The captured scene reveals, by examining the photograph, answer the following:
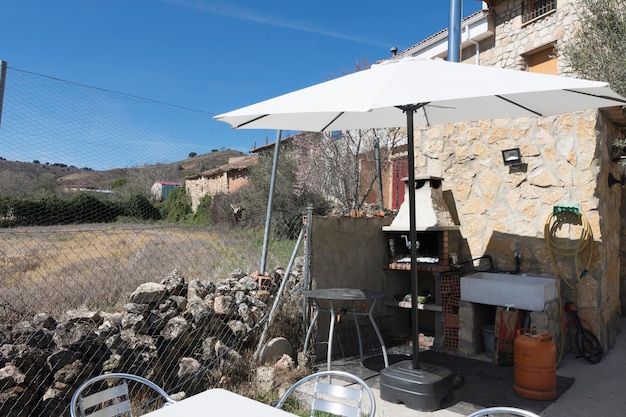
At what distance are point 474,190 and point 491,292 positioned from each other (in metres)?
1.59

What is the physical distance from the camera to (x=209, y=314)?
429 centimetres

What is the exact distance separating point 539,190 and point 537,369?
236cm

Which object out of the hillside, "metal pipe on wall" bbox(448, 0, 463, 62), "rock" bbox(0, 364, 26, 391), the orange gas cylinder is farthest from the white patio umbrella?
"metal pipe on wall" bbox(448, 0, 463, 62)

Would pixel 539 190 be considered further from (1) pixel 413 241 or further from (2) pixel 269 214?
(2) pixel 269 214

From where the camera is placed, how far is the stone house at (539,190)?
197 inches

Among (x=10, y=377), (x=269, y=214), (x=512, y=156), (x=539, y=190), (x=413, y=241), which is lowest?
(x=10, y=377)

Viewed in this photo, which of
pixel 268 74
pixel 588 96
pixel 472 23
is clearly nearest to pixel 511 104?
pixel 588 96

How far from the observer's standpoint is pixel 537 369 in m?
3.83

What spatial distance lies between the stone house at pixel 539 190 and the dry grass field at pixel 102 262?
264 cm

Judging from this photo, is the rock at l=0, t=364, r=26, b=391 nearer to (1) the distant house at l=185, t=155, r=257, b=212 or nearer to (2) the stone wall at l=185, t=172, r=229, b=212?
(2) the stone wall at l=185, t=172, r=229, b=212

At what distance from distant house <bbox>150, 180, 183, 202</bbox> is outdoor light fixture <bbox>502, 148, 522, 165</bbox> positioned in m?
6.59

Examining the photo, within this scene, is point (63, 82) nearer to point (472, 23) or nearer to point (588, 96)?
point (588, 96)

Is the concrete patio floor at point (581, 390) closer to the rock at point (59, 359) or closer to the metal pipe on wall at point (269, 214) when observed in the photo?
the metal pipe on wall at point (269, 214)

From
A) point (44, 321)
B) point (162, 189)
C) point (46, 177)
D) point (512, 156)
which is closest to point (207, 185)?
point (162, 189)
